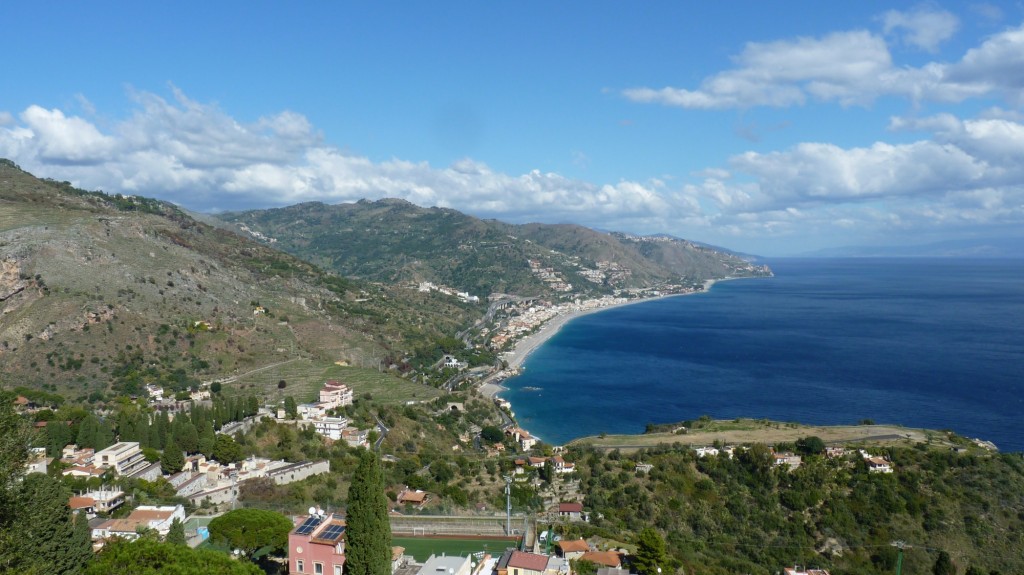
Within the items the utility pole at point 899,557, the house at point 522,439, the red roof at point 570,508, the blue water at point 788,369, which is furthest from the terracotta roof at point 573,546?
the blue water at point 788,369

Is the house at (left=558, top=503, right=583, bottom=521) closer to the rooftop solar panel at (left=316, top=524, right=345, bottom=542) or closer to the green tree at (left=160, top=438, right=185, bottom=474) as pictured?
the rooftop solar panel at (left=316, top=524, right=345, bottom=542)

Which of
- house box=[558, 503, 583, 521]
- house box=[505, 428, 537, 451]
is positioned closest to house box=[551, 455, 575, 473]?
house box=[558, 503, 583, 521]

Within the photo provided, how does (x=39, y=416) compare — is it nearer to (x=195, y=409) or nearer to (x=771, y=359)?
(x=195, y=409)

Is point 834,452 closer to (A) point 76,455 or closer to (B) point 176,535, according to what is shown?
(B) point 176,535

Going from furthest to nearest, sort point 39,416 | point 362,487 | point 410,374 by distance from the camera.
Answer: point 410,374, point 39,416, point 362,487

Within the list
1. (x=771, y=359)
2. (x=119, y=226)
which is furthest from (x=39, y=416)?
(x=771, y=359)

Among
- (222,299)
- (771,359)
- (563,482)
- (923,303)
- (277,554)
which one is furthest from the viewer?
(923,303)

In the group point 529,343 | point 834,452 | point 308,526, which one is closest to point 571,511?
point 308,526
